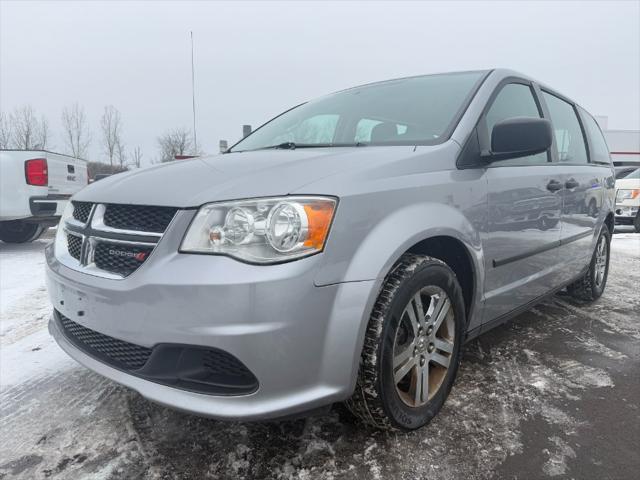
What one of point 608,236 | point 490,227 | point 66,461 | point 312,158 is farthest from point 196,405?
point 608,236

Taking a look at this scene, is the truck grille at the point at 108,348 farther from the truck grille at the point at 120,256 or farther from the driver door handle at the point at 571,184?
the driver door handle at the point at 571,184

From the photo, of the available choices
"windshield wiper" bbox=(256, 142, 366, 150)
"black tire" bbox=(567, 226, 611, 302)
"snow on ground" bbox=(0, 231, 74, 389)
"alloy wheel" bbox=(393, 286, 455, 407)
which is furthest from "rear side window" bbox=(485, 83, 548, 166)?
"snow on ground" bbox=(0, 231, 74, 389)

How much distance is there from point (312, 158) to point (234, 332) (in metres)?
0.77

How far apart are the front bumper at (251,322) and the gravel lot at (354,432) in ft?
1.13

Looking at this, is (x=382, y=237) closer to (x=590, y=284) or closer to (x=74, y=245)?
(x=74, y=245)

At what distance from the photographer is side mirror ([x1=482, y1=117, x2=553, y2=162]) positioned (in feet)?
6.70

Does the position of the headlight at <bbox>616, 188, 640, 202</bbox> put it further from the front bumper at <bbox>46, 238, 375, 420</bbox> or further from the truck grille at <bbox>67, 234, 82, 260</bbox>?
the truck grille at <bbox>67, 234, 82, 260</bbox>

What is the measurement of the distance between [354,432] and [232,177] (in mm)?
1133

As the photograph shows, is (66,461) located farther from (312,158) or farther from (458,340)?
(458,340)

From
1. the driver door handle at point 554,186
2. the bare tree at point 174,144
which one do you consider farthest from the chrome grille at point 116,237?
the bare tree at point 174,144

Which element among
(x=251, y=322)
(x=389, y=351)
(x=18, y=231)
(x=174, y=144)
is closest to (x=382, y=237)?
(x=389, y=351)

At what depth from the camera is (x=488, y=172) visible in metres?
2.18

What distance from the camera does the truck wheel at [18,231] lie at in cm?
628

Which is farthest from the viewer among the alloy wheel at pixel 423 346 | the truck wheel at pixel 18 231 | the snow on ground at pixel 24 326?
the truck wheel at pixel 18 231
